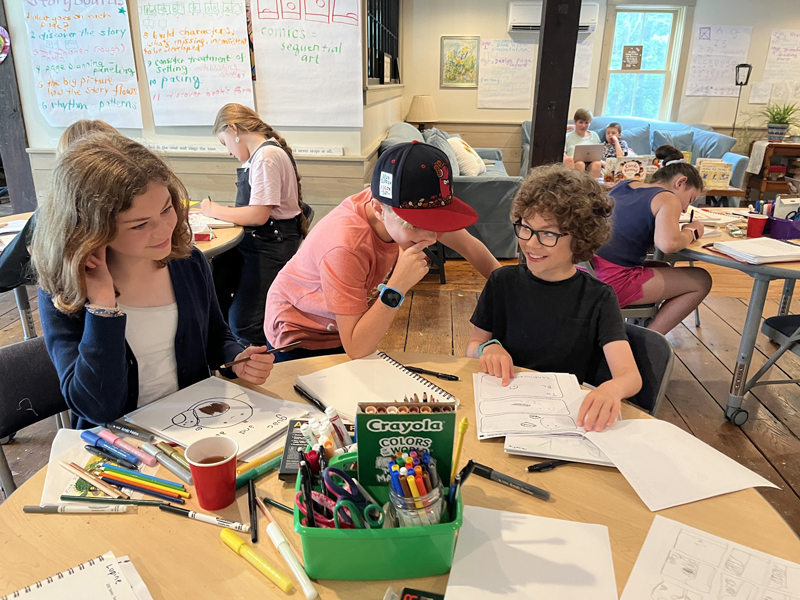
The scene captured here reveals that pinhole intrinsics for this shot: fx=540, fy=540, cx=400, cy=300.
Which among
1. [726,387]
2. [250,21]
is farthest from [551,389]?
[250,21]

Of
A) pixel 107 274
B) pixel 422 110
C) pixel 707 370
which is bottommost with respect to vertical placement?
pixel 707 370

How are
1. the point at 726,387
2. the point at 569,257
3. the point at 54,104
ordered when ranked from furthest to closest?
1. the point at 54,104
2. the point at 726,387
3. the point at 569,257

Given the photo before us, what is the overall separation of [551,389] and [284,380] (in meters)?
0.58

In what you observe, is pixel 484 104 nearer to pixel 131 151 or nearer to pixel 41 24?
pixel 41 24

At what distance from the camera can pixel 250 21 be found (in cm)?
324

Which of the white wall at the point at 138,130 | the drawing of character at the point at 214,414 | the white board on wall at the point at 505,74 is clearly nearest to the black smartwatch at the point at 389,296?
the drawing of character at the point at 214,414

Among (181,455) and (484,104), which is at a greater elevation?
(484,104)

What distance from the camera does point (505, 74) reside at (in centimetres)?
702

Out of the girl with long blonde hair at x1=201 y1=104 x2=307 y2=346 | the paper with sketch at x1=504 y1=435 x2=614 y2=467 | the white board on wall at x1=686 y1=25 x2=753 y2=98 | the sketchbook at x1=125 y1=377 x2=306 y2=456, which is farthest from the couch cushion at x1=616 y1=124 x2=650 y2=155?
the sketchbook at x1=125 y1=377 x2=306 y2=456

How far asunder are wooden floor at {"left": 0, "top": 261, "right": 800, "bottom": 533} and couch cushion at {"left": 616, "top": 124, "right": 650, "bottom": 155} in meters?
2.81

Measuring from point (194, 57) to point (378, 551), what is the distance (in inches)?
137

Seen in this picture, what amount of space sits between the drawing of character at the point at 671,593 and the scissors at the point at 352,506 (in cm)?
36

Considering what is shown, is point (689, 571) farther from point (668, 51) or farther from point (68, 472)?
point (668, 51)

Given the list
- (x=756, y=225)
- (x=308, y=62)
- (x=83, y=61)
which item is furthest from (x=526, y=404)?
(x=83, y=61)
